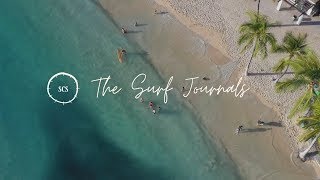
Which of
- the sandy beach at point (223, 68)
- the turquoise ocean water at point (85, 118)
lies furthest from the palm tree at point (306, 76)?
the turquoise ocean water at point (85, 118)

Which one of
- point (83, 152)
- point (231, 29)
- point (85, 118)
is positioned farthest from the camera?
point (231, 29)

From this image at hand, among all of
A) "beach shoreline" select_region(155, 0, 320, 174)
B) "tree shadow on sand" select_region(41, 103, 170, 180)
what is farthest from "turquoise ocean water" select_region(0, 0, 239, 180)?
"beach shoreline" select_region(155, 0, 320, 174)

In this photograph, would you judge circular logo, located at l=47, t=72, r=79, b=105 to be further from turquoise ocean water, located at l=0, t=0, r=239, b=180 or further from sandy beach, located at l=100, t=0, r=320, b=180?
sandy beach, located at l=100, t=0, r=320, b=180

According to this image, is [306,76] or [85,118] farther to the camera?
[85,118]

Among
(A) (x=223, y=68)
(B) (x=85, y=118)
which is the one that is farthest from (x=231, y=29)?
(B) (x=85, y=118)

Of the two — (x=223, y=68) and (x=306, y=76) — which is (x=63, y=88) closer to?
(x=223, y=68)

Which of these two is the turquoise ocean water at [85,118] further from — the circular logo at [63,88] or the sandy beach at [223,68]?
the sandy beach at [223,68]
